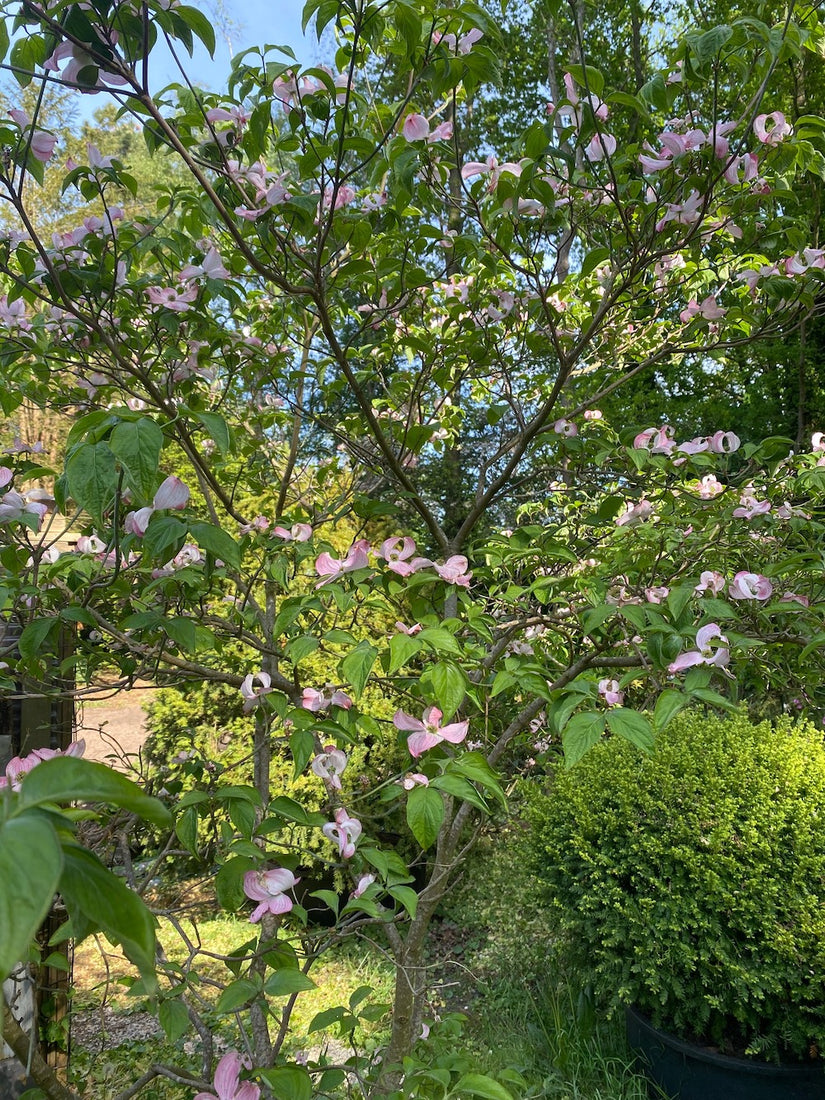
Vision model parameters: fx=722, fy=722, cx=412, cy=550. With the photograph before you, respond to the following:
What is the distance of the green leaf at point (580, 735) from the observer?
801mm

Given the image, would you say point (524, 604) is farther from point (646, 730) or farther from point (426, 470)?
point (426, 470)

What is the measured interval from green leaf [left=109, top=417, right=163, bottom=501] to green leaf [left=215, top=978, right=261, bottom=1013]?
69cm

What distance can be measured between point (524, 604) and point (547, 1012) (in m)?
1.67

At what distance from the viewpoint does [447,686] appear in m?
0.88

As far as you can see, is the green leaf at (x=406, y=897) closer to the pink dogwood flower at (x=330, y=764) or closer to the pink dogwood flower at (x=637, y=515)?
the pink dogwood flower at (x=330, y=764)

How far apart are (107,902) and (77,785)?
0.05m

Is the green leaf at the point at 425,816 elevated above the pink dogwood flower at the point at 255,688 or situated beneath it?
situated beneath

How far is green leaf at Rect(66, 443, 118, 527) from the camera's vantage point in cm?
56

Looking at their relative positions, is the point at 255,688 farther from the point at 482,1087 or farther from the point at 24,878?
the point at 24,878

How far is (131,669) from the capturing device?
116cm

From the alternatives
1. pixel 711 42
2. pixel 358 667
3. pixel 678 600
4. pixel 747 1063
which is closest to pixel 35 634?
pixel 358 667

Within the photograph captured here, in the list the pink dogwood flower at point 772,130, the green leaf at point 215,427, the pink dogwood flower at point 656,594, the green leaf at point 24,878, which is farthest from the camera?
the pink dogwood flower at point 656,594

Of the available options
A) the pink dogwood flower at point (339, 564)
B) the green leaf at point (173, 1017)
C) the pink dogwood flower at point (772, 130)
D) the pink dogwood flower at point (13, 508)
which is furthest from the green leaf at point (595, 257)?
the green leaf at point (173, 1017)

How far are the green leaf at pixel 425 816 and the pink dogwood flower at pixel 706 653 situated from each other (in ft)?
1.20
